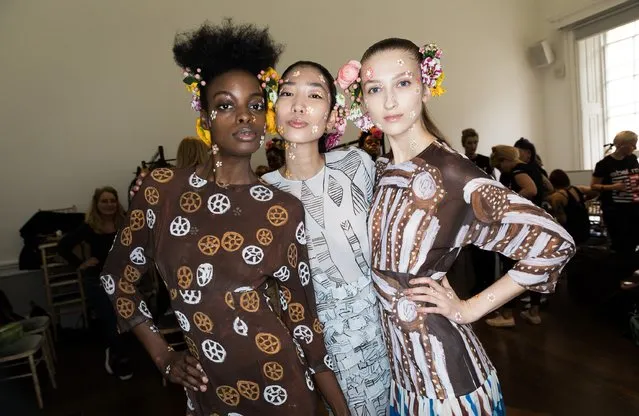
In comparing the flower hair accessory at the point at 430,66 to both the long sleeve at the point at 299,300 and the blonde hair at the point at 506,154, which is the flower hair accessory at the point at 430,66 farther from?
the blonde hair at the point at 506,154

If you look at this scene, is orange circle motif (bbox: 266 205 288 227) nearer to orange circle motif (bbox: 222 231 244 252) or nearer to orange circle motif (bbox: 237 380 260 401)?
orange circle motif (bbox: 222 231 244 252)

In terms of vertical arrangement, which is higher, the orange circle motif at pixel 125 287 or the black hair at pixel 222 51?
the black hair at pixel 222 51

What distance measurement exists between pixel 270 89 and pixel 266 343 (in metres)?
0.70

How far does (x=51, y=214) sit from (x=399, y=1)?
5.43m

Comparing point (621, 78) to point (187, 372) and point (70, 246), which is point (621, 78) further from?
point (187, 372)

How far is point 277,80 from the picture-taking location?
4.42 ft

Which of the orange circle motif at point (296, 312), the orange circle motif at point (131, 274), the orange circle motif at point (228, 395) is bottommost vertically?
the orange circle motif at point (228, 395)

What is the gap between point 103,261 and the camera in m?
3.78

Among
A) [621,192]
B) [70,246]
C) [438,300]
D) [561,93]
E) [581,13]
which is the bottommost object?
[621,192]

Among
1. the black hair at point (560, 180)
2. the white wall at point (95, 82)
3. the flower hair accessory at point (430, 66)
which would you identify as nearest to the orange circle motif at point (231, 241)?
the flower hair accessory at point (430, 66)

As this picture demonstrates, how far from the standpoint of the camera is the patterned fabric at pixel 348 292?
4.65 ft

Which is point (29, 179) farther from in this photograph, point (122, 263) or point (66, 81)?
point (122, 263)

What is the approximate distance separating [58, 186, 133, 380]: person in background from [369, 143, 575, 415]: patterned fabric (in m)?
3.12

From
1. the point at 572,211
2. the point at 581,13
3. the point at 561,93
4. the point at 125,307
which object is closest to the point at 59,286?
the point at 125,307
